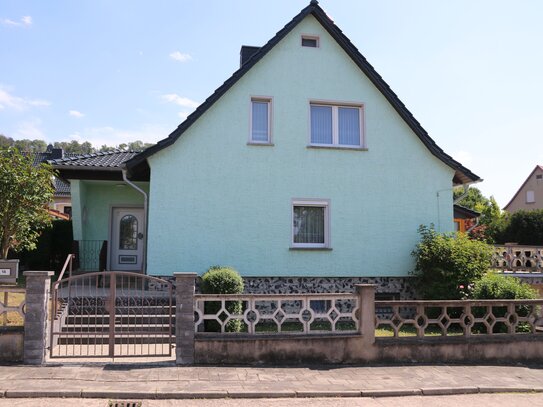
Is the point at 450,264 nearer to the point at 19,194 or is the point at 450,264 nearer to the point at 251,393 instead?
the point at 251,393

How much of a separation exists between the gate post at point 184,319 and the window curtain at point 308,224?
564 cm

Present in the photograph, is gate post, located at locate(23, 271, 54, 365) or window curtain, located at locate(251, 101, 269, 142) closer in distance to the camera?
gate post, located at locate(23, 271, 54, 365)

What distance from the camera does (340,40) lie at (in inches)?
549

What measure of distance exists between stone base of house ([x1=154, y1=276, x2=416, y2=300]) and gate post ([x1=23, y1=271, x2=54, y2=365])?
4622mm

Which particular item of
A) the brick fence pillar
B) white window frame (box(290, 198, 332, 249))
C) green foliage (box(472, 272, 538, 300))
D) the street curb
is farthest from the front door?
green foliage (box(472, 272, 538, 300))

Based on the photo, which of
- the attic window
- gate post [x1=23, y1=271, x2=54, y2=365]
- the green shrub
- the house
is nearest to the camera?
gate post [x1=23, y1=271, x2=54, y2=365]

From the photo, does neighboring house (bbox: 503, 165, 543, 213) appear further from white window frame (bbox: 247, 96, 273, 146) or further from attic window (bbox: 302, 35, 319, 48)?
white window frame (bbox: 247, 96, 273, 146)

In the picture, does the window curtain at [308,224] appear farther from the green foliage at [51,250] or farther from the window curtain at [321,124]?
the green foliage at [51,250]

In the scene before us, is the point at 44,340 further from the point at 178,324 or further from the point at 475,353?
the point at 475,353

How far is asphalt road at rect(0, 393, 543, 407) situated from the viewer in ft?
21.1

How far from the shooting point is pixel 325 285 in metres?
13.5

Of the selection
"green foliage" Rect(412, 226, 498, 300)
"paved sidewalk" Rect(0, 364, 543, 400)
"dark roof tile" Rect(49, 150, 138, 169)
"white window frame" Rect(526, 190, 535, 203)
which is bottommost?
"paved sidewalk" Rect(0, 364, 543, 400)

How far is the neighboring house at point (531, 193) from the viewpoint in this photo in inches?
1716

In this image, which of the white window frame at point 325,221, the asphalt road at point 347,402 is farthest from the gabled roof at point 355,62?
the asphalt road at point 347,402
